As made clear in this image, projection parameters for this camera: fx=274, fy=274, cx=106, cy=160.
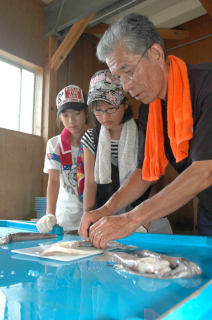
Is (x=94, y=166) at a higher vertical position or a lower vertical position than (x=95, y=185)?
higher

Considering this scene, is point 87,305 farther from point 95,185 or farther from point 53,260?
point 95,185

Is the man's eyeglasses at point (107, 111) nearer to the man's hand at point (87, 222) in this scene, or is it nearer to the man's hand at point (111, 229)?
the man's hand at point (87, 222)

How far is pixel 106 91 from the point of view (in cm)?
167

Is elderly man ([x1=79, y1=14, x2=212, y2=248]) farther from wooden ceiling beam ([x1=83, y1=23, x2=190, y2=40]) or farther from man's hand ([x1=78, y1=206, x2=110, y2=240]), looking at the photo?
wooden ceiling beam ([x1=83, y1=23, x2=190, y2=40])

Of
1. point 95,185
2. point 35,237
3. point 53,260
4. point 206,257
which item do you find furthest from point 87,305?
point 95,185

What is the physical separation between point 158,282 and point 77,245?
0.48 meters

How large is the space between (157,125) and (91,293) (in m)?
1.03

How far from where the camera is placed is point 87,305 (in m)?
0.49

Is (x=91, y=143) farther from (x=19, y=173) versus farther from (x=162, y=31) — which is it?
(x=162, y=31)

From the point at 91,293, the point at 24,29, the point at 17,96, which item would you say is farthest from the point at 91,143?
the point at 24,29

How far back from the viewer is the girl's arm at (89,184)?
1.78m

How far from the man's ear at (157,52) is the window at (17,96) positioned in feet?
9.06

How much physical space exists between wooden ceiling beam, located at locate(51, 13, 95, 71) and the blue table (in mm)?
3617

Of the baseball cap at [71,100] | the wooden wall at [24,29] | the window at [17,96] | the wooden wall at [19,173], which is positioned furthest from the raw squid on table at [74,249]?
the wooden wall at [24,29]
